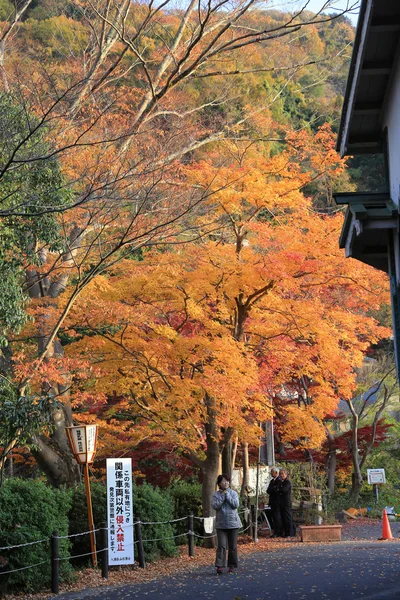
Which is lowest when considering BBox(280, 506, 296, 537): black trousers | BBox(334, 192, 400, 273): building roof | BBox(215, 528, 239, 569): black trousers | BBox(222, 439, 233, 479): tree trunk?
BBox(280, 506, 296, 537): black trousers

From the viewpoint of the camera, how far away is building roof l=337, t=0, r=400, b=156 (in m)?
6.93

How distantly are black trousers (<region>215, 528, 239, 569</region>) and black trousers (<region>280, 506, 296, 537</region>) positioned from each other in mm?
7201

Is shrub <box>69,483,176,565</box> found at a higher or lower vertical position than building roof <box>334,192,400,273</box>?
lower

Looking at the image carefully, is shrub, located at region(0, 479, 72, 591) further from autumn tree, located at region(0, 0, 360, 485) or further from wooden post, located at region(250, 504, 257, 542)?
wooden post, located at region(250, 504, 257, 542)

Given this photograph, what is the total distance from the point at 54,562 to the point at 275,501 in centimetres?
908

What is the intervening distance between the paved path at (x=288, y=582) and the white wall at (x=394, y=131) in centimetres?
467

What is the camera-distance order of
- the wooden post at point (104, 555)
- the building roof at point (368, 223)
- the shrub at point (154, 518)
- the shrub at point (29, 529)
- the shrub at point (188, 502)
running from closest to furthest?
1. the building roof at point (368, 223)
2. the shrub at point (29, 529)
3. the wooden post at point (104, 555)
4. the shrub at point (154, 518)
5. the shrub at point (188, 502)

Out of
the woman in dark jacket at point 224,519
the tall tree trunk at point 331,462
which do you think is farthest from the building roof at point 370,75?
the tall tree trunk at point 331,462

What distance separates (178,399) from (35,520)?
5403mm

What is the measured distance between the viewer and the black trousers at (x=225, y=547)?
11820 mm

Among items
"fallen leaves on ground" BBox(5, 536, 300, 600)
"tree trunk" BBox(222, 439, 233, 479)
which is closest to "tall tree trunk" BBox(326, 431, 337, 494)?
"tree trunk" BBox(222, 439, 233, 479)

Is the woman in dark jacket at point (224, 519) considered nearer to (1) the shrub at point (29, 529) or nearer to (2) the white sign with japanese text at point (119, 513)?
(2) the white sign with japanese text at point (119, 513)

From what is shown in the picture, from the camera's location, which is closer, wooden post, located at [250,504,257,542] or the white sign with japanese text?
the white sign with japanese text

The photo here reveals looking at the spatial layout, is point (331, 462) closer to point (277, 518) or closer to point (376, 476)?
point (376, 476)
